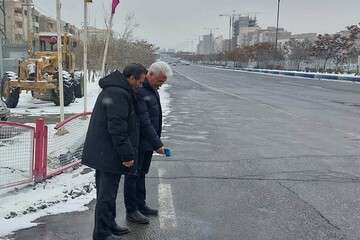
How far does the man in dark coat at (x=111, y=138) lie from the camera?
14.7ft

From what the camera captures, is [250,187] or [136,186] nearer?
[136,186]

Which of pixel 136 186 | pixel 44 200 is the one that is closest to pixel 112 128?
pixel 136 186

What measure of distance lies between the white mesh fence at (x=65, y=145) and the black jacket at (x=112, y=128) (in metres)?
2.58

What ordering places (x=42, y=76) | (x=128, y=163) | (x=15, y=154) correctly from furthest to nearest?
(x=42, y=76) < (x=15, y=154) < (x=128, y=163)

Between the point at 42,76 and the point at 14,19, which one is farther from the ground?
the point at 14,19

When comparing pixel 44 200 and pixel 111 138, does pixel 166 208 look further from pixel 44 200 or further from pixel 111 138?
pixel 111 138

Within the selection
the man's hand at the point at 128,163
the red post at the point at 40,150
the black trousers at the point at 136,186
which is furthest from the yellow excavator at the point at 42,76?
the man's hand at the point at 128,163

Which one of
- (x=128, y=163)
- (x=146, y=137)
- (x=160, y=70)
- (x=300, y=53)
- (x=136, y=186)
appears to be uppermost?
(x=300, y=53)

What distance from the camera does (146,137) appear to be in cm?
523

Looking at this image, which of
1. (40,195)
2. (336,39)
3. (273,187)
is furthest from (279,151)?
(336,39)

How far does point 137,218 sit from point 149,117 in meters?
1.11

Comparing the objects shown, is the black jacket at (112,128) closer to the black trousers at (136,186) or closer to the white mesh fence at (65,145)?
the black trousers at (136,186)

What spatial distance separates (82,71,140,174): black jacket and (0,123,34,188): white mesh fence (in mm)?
2082

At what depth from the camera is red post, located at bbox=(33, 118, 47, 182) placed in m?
6.56
